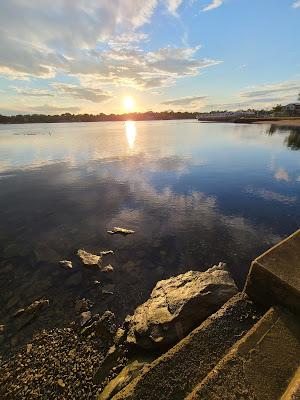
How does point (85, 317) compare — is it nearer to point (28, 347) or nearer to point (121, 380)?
point (28, 347)

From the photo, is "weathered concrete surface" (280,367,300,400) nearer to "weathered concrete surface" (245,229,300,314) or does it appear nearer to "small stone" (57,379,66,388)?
"weathered concrete surface" (245,229,300,314)

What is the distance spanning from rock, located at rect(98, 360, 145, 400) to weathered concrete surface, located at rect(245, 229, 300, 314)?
3234mm

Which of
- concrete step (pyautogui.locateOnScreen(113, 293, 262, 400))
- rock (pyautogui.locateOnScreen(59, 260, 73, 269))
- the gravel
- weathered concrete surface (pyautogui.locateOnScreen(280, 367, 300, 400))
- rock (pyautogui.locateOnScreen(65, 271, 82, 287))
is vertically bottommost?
rock (pyautogui.locateOnScreen(59, 260, 73, 269))

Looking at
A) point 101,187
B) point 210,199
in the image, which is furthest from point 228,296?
point 101,187

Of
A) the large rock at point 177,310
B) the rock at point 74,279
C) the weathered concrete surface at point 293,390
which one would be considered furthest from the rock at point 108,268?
the weathered concrete surface at point 293,390

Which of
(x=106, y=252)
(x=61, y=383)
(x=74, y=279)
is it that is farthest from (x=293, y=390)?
(x=106, y=252)

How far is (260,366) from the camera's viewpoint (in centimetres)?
426

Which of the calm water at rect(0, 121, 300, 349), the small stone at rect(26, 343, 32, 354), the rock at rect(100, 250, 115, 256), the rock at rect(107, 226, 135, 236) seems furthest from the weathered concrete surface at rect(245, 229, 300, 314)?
the rock at rect(107, 226, 135, 236)

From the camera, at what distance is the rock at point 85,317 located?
7780 mm

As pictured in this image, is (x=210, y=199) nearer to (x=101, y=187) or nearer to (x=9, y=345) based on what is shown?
(x=101, y=187)

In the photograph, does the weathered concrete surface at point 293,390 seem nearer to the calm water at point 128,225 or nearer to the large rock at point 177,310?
the large rock at point 177,310

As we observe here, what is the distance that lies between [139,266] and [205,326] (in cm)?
576

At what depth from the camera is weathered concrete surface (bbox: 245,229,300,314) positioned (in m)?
5.18

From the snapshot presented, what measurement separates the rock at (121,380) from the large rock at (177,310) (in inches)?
23.9
